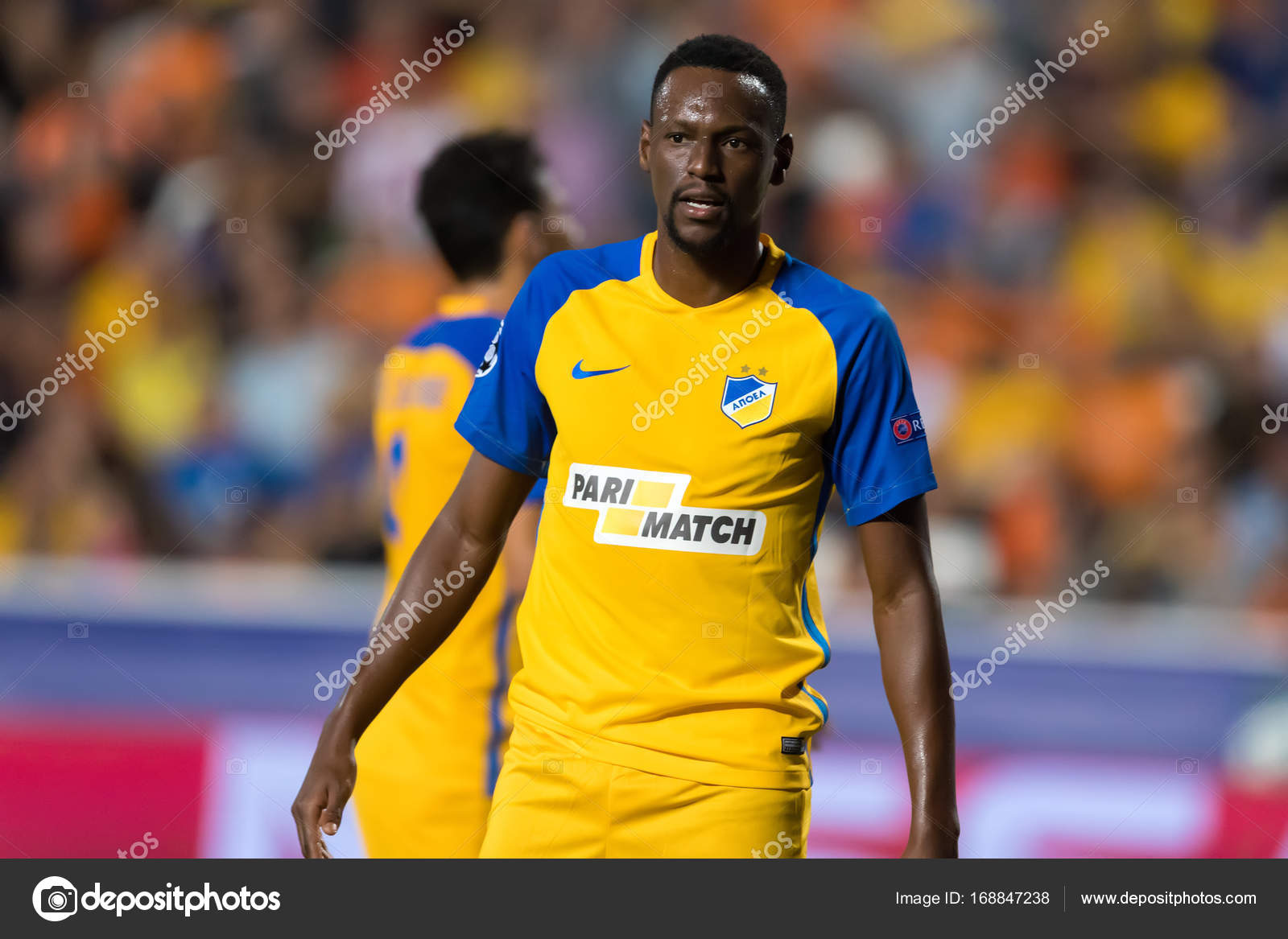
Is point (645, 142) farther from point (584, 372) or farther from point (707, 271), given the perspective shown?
point (584, 372)

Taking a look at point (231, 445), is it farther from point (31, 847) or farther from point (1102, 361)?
point (1102, 361)

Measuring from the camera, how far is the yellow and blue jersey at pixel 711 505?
8.59ft

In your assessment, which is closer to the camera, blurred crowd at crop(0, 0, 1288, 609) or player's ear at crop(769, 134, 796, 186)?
player's ear at crop(769, 134, 796, 186)

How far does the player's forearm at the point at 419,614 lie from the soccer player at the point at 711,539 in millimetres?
67

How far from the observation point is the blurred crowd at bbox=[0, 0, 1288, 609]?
655 centimetres

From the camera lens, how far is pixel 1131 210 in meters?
7.56

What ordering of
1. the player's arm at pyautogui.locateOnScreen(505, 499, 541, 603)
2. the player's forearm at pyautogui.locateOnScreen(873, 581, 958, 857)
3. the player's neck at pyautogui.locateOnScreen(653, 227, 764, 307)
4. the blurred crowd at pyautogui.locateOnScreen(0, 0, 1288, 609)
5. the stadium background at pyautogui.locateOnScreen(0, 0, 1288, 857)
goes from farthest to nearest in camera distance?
the blurred crowd at pyautogui.locateOnScreen(0, 0, 1288, 609), the stadium background at pyautogui.locateOnScreen(0, 0, 1288, 857), the player's arm at pyautogui.locateOnScreen(505, 499, 541, 603), the player's neck at pyautogui.locateOnScreen(653, 227, 764, 307), the player's forearm at pyautogui.locateOnScreen(873, 581, 958, 857)

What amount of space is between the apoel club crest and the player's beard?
242 millimetres

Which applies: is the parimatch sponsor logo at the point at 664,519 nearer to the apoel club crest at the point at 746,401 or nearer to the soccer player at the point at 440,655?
the apoel club crest at the point at 746,401

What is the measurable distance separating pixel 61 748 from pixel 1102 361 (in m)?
4.78

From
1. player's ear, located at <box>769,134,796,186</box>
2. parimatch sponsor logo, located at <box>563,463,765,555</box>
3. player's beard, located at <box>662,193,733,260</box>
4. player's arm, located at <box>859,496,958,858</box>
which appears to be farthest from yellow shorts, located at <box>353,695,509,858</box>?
player's ear, located at <box>769,134,796,186</box>

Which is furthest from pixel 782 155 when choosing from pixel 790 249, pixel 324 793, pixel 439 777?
pixel 790 249

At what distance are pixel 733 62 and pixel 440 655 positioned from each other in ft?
5.78

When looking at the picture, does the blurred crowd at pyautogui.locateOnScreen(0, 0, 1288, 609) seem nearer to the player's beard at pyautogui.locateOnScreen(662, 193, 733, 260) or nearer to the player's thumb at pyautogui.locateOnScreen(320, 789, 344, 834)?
the player's thumb at pyautogui.locateOnScreen(320, 789, 344, 834)
